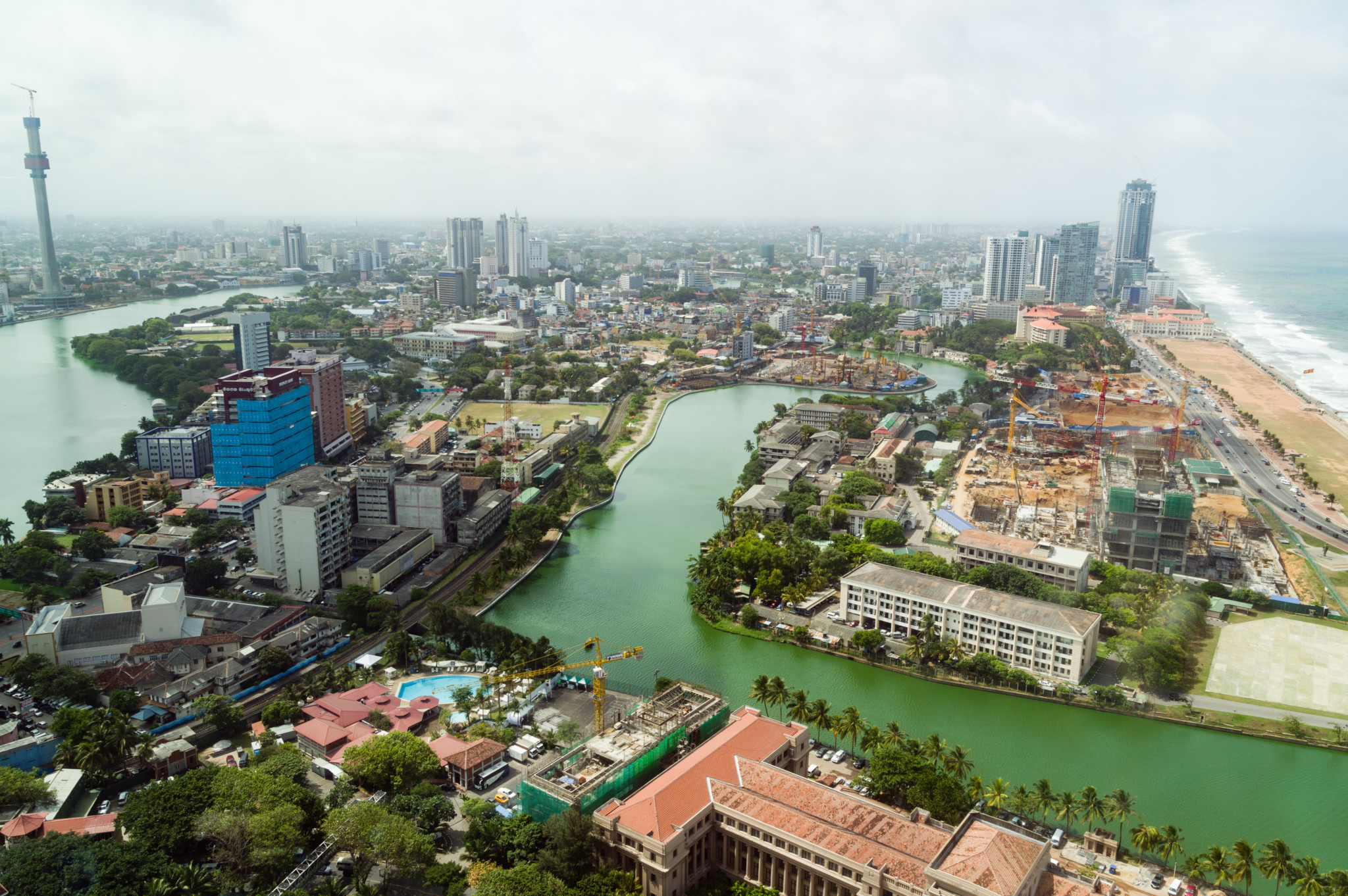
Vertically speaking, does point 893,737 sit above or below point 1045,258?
below

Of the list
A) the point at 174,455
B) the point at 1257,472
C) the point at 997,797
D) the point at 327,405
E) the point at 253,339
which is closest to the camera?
the point at 997,797

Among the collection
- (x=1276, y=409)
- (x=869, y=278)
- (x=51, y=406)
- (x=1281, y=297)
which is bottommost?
(x=51, y=406)

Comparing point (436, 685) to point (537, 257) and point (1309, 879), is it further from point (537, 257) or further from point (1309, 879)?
point (537, 257)

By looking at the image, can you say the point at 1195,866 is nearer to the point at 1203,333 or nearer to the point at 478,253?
the point at 1203,333

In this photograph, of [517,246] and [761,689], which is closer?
[761,689]

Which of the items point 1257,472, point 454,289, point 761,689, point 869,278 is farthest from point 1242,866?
point 869,278

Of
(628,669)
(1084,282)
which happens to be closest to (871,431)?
(628,669)

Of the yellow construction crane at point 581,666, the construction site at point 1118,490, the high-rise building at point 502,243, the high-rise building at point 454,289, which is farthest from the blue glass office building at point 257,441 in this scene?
the high-rise building at point 502,243

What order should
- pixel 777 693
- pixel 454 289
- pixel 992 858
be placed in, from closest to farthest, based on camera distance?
pixel 992 858 < pixel 777 693 < pixel 454 289
